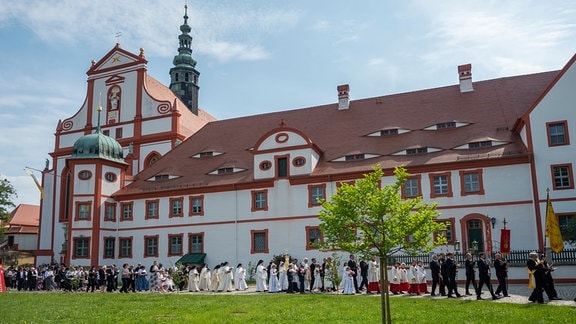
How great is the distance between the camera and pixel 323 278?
25125mm

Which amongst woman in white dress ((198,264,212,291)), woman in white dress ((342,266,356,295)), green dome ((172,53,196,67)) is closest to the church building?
woman in white dress ((198,264,212,291))

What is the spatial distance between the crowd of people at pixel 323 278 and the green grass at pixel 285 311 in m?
2.23

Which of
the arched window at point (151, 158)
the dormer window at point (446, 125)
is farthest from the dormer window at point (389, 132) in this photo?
the arched window at point (151, 158)

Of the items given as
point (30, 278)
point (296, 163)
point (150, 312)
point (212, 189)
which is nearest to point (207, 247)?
point (212, 189)

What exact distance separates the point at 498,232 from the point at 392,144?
8.92 m

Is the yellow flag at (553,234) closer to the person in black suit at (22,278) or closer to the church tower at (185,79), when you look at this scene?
the person in black suit at (22,278)

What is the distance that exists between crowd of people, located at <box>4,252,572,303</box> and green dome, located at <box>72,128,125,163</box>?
10123 mm

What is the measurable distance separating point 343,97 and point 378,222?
31.7 m

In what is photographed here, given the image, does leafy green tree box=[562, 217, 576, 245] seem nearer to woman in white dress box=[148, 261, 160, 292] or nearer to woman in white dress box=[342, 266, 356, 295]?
woman in white dress box=[342, 266, 356, 295]

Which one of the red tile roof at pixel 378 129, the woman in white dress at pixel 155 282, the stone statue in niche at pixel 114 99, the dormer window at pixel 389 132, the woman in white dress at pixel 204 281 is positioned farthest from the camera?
the stone statue in niche at pixel 114 99

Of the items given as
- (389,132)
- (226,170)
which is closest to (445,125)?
(389,132)

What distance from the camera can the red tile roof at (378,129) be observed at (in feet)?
109

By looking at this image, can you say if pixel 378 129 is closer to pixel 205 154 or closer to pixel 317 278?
pixel 205 154

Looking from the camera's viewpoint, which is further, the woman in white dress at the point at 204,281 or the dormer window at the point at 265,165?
the dormer window at the point at 265,165
